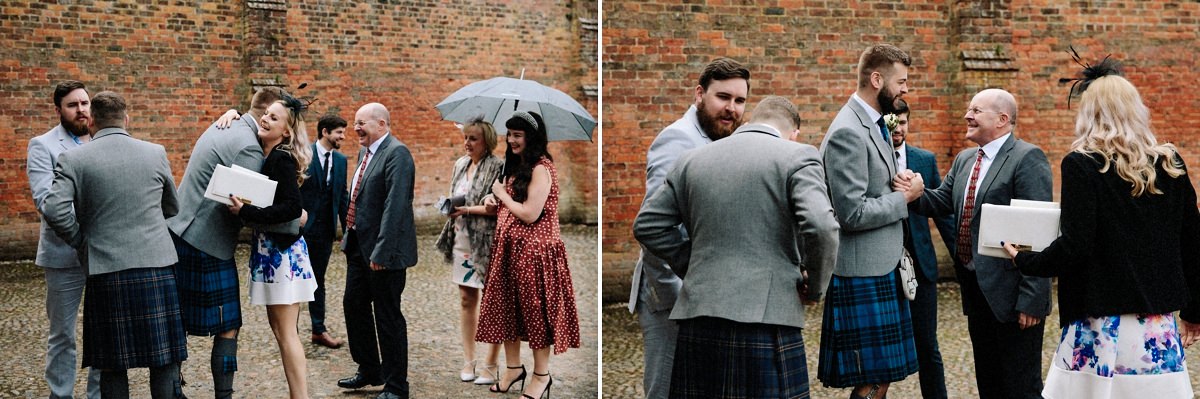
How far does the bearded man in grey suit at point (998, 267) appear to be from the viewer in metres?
4.11

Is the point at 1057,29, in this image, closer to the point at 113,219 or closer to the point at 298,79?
the point at 113,219

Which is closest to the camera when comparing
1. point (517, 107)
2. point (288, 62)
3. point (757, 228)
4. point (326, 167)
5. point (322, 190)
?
point (757, 228)

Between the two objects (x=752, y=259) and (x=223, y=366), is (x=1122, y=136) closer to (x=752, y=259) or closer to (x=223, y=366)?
(x=752, y=259)

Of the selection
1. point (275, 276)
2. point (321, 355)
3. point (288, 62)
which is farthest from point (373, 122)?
point (288, 62)

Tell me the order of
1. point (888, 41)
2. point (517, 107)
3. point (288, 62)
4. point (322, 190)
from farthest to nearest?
point (288, 62) < point (888, 41) < point (322, 190) < point (517, 107)

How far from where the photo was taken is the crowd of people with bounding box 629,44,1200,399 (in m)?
3.11

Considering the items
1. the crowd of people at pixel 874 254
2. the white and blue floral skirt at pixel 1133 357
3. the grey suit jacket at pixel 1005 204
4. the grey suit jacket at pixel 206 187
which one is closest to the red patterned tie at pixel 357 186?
the grey suit jacket at pixel 206 187

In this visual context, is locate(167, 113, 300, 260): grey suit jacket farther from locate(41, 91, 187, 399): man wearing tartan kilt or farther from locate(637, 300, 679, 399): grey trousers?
locate(637, 300, 679, 399): grey trousers

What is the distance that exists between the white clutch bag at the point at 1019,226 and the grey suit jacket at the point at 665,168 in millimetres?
1182

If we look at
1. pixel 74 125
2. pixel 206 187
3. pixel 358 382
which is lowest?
pixel 358 382

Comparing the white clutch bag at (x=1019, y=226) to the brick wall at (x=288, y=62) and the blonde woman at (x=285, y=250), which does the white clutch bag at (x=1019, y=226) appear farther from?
the brick wall at (x=288, y=62)

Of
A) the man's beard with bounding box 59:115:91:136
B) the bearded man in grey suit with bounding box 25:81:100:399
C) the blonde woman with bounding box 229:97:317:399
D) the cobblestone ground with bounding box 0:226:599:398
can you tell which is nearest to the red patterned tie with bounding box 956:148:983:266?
the cobblestone ground with bounding box 0:226:599:398

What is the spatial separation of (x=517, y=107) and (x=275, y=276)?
2.03 meters

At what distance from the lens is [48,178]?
5.05 metres
